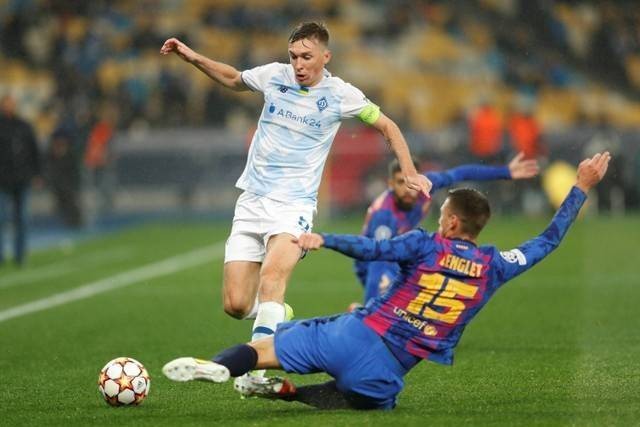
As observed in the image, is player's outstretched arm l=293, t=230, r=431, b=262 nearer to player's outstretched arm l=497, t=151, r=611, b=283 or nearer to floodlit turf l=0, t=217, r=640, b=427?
player's outstretched arm l=497, t=151, r=611, b=283

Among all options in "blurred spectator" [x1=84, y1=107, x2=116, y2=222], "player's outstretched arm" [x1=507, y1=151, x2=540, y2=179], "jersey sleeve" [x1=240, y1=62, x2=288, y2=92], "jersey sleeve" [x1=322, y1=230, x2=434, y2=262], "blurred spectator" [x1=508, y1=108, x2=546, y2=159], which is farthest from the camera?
"blurred spectator" [x1=84, y1=107, x2=116, y2=222]

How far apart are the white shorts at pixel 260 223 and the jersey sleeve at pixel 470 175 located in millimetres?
1170

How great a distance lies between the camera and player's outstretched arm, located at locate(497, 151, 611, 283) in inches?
295

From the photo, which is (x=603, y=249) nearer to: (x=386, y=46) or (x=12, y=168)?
(x=12, y=168)

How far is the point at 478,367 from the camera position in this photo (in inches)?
379

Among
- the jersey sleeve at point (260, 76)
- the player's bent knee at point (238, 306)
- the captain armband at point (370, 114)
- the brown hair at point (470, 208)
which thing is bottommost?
the player's bent knee at point (238, 306)

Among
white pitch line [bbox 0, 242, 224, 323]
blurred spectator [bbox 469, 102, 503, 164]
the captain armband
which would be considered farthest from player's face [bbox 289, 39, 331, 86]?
blurred spectator [bbox 469, 102, 503, 164]

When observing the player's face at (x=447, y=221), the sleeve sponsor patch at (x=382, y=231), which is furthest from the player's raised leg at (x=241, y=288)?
the sleeve sponsor patch at (x=382, y=231)

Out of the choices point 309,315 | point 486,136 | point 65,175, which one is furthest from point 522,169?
point 65,175

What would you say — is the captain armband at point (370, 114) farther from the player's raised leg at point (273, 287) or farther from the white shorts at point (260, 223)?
the player's raised leg at point (273, 287)

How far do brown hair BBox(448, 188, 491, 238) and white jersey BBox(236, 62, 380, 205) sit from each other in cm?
135

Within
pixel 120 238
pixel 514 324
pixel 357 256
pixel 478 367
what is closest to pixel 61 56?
pixel 120 238

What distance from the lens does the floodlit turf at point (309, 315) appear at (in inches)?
298

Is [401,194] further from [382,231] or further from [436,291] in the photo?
[436,291]
